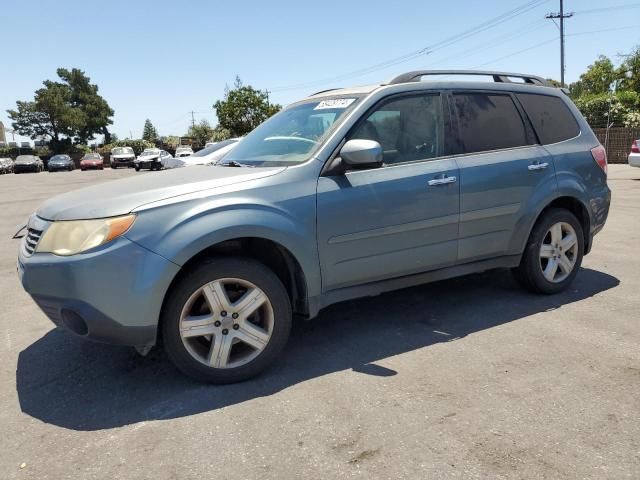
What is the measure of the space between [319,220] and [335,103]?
1065 millimetres

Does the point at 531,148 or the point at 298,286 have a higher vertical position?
the point at 531,148

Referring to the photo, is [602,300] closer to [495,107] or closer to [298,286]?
[495,107]

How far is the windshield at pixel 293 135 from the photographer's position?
369 centimetres

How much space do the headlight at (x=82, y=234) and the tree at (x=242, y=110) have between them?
44324 mm

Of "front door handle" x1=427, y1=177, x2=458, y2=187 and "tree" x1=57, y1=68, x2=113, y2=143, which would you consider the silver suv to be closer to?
"front door handle" x1=427, y1=177, x2=458, y2=187

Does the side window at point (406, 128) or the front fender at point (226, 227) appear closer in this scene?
the front fender at point (226, 227)

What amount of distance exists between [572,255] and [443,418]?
8.92 feet

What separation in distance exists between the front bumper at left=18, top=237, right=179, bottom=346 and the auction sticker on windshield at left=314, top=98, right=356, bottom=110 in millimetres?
1729

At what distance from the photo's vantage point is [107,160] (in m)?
60.1

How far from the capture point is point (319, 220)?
11.2 feet

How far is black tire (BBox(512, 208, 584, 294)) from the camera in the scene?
454 centimetres

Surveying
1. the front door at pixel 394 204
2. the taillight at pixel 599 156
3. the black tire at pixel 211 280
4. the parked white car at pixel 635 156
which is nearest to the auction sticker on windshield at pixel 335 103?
Answer: the front door at pixel 394 204

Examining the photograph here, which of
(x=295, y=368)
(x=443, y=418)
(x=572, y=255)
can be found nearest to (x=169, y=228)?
(x=295, y=368)

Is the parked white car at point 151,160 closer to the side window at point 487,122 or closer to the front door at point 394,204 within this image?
the side window at point 487,122
